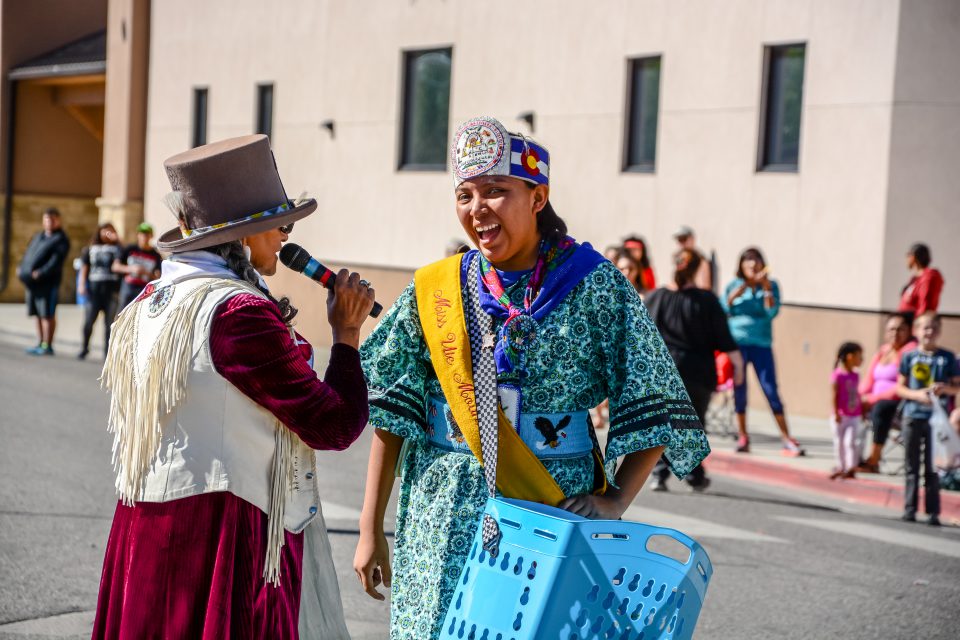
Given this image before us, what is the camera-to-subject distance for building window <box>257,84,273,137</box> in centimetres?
2228

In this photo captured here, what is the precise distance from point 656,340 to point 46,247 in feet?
48.5

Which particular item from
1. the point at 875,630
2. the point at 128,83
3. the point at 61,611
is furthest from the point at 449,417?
the point at 128,83

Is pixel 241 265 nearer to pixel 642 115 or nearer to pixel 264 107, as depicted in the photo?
pixel 642 115

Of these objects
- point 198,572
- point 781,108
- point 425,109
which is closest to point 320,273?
point 198,572

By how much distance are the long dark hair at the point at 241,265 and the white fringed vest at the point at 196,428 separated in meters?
0.07

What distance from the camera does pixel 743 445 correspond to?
11.7 meters

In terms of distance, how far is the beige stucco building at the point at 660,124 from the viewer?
45.0 ft

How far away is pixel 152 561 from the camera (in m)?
3.00

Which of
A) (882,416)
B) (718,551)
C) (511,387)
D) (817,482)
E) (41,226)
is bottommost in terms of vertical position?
(817,482)

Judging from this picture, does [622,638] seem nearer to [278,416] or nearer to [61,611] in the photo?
[278,416]

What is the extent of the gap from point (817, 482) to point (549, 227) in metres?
7.62

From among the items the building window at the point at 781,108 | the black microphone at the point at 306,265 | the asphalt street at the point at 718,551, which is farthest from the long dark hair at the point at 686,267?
the black microphone at the point at 306,265

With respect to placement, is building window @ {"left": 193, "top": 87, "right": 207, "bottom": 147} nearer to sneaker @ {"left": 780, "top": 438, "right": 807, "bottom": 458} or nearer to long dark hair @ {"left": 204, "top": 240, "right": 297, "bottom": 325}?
sneaker @ {"left": 780, "top": 438, "right": 807, "bottom": 458}

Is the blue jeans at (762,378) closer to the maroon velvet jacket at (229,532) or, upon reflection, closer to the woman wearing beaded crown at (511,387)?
the woman wearing beaded crown at (511,387)
